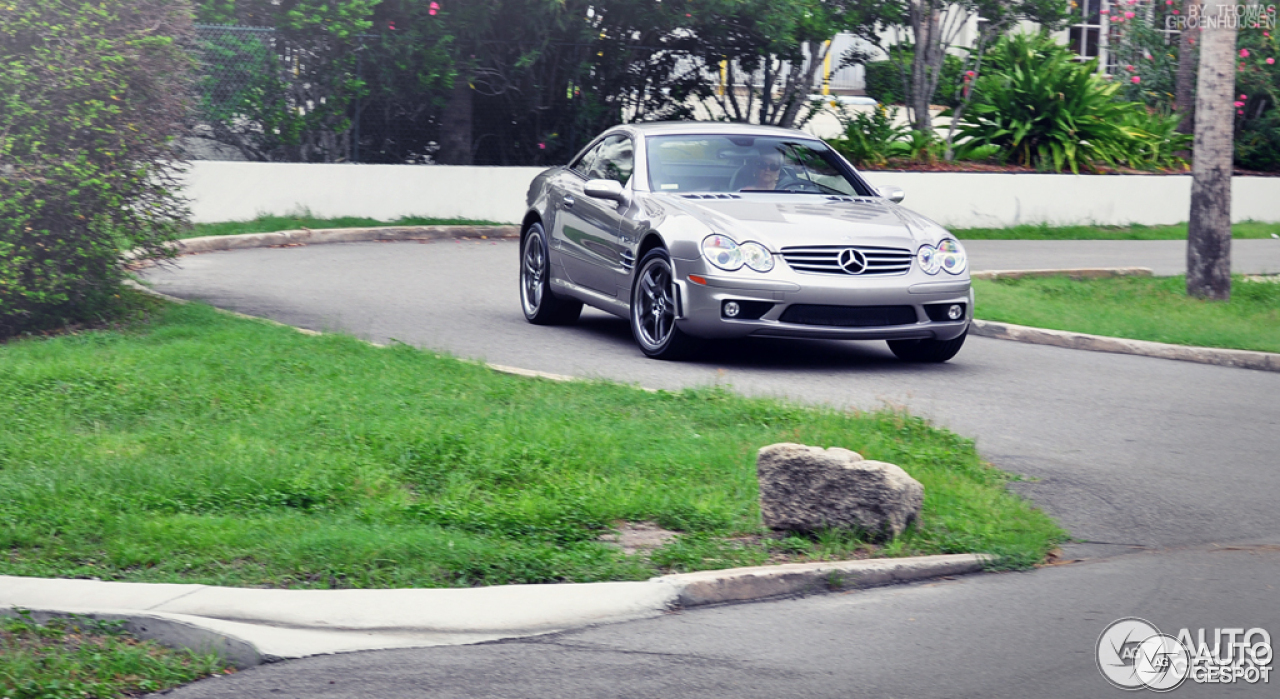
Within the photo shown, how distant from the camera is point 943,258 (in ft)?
33.9

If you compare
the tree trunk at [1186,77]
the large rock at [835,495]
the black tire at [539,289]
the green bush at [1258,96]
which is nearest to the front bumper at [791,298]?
the black tire at [539,289]

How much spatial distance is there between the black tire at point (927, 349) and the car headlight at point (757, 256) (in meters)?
1.55

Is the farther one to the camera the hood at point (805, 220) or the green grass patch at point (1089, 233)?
the green grass patch at point (1089, 233)

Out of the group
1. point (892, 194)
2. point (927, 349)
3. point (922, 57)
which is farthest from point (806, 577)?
point (922, 57)

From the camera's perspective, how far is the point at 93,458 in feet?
22.1

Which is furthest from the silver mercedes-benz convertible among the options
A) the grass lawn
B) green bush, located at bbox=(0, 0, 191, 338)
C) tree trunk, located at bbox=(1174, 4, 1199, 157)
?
tree trunk, located at bbox=(1174, 4, 1199, 157)

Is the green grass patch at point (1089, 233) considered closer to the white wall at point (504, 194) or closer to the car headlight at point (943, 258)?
the white wall at point (504, 194)

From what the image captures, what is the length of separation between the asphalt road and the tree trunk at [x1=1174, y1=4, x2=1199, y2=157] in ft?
62.1

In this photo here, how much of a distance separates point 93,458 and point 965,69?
22103mm

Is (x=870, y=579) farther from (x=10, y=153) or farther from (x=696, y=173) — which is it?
(x=10, y=153)

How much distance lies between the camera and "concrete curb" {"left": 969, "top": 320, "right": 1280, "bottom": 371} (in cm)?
1152

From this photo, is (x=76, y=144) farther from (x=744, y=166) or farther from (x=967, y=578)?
(x=967, y=578)

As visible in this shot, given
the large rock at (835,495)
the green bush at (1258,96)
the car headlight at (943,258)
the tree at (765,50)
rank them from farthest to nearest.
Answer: the green bush at (1258,96) < the tree at (765,50) < the car headlight at (943,258) < the large rock at (835,495)

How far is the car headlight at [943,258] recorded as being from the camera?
10227mm
